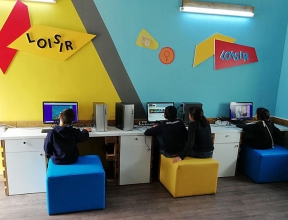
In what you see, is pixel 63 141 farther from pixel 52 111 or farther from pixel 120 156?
pixel 120 156

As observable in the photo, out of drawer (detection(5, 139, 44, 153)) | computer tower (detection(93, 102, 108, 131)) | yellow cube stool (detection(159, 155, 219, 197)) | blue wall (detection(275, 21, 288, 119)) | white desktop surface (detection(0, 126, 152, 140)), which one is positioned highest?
blue wall (detection(275, 21, 288, 119))

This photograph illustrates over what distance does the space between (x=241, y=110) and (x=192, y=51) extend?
1.28 metres

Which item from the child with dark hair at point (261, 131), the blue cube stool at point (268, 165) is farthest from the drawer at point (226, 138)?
the blue cube stool at point (268, 165)

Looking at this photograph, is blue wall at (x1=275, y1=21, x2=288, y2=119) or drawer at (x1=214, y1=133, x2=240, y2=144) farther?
blue wall at (x1=275, y1=21, x2=288, y2=119)

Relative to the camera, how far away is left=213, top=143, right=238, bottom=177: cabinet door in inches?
140

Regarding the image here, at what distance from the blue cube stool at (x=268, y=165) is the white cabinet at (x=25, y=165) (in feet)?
9.35

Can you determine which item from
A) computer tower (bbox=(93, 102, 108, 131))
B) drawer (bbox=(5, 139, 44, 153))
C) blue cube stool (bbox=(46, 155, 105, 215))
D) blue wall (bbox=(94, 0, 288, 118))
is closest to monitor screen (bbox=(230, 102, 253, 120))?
blue wall (bbox=(94, 0, 288, 118))

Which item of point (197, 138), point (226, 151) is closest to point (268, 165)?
point (226, 151)

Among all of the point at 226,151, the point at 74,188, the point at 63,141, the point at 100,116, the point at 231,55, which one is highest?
the point at 231,55

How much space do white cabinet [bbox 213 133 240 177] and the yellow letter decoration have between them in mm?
2315

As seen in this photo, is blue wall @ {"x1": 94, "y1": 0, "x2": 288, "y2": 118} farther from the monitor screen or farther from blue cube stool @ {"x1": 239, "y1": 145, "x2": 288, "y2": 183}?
blue cube stool @ {"x1": 239, "y1": 145, "x2": 288, "y2": 183}

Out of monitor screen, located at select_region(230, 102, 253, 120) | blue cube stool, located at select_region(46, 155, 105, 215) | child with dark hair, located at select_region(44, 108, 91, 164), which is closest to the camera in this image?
blue cube stool, located at select_region(46, 155, 105, 215)

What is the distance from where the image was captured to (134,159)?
3.23m

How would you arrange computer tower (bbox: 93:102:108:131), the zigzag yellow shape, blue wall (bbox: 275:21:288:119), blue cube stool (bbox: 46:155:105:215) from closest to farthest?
blue cube stool (bbox: 46:155:105:215), computer tower (bbox: 93:102:108:131), the zigzag yellow shape, blue wall (bbox: 275:21:288:119)
